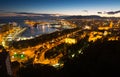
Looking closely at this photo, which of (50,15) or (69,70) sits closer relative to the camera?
(69,70)

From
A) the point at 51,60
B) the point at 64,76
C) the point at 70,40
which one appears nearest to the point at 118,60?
the point at 64,76

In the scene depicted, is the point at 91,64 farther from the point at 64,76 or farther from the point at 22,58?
the point at 22,58

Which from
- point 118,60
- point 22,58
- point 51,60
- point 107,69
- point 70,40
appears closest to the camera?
point 107,69

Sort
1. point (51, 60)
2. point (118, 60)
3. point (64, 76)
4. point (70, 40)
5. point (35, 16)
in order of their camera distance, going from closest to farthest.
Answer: point (118, 60)
point (64, 76)
point (51, 60)
point (70, 40)
point (35, 16)

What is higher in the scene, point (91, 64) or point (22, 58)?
point (91, 64)

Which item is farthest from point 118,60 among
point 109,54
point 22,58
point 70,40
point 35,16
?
point 35,16

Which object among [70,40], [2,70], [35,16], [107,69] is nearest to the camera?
[107,69]

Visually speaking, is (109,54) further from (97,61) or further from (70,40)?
(70,40)

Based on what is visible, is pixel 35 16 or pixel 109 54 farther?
pixel 35 16

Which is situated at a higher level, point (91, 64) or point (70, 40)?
point (91, 64)
